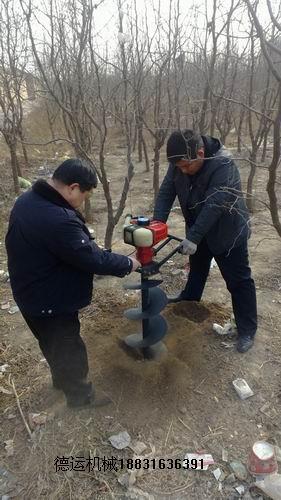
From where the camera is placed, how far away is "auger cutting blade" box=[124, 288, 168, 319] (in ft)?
8.55

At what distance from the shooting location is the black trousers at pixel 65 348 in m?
2.17

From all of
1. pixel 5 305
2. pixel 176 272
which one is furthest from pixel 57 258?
pixel 176 272

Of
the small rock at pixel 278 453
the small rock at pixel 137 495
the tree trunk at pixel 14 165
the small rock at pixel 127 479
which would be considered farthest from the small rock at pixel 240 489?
the tree trunk at pixel 14 165

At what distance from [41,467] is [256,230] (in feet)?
13.7

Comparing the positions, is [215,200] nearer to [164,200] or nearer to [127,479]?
[164,200]

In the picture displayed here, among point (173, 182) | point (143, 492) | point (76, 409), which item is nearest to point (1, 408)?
point (76, 409)

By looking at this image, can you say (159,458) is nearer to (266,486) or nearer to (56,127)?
(266,486)

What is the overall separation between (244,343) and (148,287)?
3.33 ft

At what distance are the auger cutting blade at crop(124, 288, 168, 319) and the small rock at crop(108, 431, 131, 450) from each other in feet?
2.40

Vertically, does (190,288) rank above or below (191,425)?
above

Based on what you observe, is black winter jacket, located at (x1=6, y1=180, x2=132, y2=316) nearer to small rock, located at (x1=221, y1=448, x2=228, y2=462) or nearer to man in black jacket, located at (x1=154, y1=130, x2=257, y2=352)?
man in black jacket, located at (x1=154, y1=130, x2=257, y2=352)

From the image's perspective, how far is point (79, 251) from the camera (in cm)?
192

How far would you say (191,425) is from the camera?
2430mm

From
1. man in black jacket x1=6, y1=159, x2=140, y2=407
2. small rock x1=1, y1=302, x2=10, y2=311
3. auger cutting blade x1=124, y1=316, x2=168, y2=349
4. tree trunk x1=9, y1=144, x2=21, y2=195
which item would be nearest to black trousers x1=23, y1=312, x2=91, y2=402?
man in black jacket x1=6, y1=159, x2=140, y2=407
